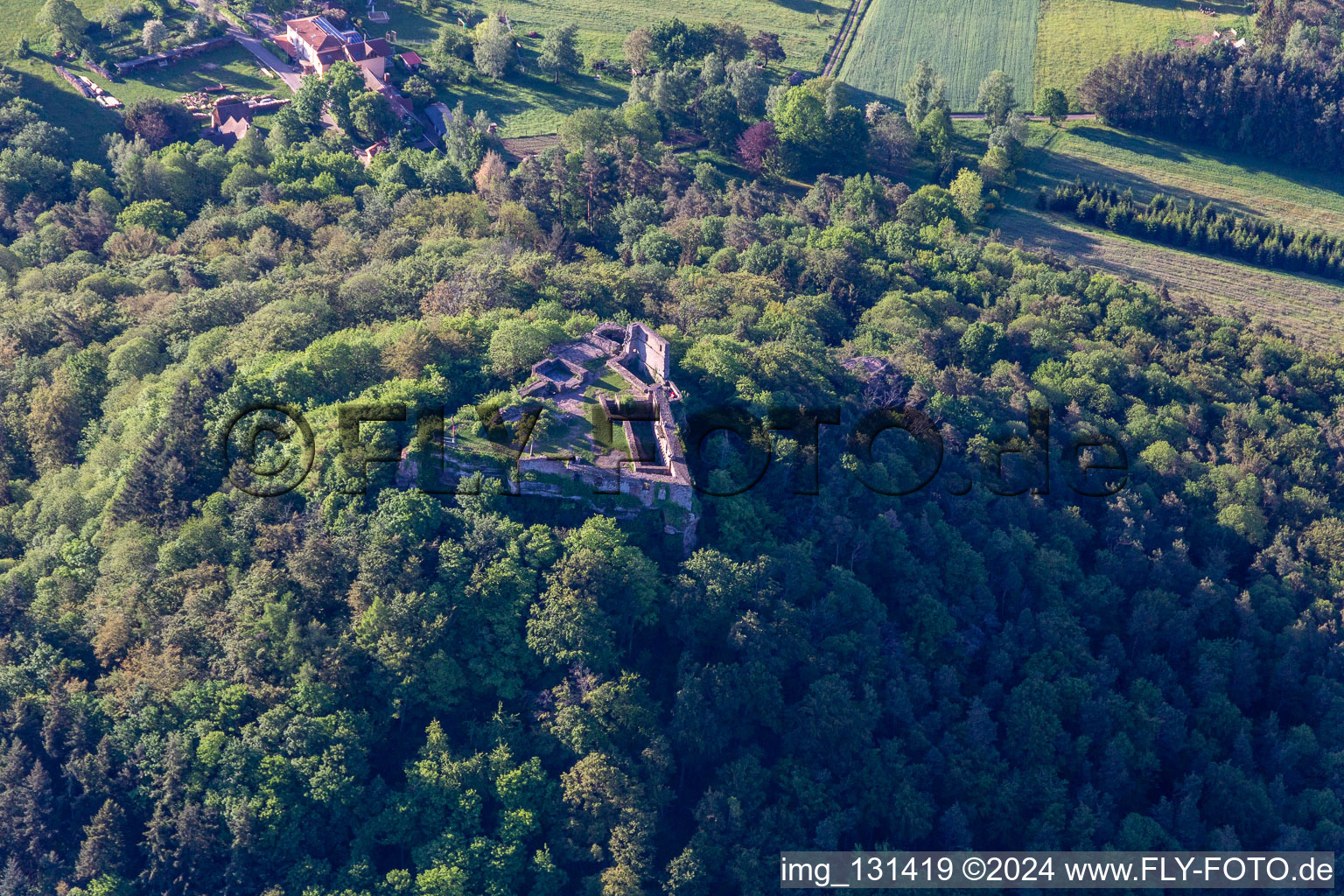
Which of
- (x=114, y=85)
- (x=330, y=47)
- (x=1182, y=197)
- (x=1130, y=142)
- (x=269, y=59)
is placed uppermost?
(x=330, y=47)

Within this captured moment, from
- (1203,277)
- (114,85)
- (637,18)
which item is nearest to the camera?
(1203,277)

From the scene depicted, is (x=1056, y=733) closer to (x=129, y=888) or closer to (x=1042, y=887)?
(x=1042, y=887)

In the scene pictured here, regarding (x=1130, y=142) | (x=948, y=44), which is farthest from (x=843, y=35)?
(x=1130, y=142)

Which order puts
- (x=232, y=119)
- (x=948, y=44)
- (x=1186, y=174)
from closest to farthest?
(x=232, y=119), (x=1186, y=174), (x=948, y=44)

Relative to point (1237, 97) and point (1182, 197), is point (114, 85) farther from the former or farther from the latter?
point (1237, 97)

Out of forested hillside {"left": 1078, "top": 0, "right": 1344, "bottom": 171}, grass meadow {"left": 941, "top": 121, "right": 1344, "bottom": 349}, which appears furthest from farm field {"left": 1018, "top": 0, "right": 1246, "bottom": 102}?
grass meadow {"left": 941, "top": 121, "right": 1344, "bottom": 349}
